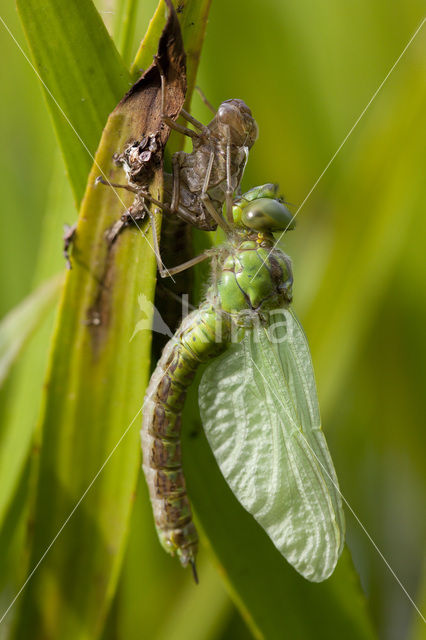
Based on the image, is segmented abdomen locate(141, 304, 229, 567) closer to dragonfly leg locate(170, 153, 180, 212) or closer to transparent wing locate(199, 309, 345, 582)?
transparent wing locate(199, 309, 345, 582)

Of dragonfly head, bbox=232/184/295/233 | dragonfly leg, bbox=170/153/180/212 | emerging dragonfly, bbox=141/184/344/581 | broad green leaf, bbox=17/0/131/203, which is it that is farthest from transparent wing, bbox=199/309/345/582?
broad green leaf, bbox=17/0/131/203

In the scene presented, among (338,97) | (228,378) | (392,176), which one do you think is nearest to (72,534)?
(228,378)

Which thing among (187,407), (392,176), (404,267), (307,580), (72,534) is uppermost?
(392,176)

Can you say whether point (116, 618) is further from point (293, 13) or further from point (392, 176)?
point (293, 13)

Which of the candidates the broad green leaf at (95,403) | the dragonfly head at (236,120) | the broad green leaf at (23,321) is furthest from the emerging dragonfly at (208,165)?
the broad green leaf at (23,321)

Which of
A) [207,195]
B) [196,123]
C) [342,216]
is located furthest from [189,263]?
[342,216]

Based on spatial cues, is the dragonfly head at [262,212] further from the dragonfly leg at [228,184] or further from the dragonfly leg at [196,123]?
the dragonfly leg at [196,123]
